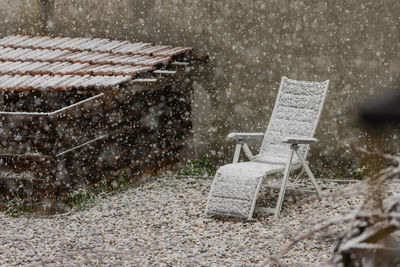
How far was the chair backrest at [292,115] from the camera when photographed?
6.64 m

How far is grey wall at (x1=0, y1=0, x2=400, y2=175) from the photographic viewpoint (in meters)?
7.13

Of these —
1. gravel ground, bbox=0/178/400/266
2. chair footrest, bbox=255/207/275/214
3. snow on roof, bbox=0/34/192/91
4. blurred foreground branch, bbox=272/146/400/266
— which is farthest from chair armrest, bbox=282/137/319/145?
blurred foreground branch, bbox=272/146/400/266

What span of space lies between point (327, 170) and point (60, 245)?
10.3ft

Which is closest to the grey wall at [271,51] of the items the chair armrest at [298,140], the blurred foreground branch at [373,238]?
the chair armrest at [298,140]

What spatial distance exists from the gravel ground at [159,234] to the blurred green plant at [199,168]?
73 centimetres

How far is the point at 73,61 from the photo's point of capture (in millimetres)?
7562

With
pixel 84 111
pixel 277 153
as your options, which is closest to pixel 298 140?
pixel 277 153

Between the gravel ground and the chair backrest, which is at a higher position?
the chair backrest

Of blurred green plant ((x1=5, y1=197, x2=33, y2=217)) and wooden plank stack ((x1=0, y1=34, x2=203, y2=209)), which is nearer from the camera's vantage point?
wooden plank stack ((x1=0, y1=34, x2=203, y2=209))

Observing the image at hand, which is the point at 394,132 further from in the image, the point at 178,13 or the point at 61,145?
the point at 61,145

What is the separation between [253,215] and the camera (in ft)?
20.7

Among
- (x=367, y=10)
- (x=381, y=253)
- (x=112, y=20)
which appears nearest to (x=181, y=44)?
(x=112, y=20)

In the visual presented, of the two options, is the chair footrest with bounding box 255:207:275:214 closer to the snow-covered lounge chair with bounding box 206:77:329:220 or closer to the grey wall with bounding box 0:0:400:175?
the snow-covered lounge chair with bounding box 206:77:329:220

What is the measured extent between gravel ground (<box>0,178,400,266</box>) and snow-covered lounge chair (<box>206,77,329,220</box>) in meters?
0.18
